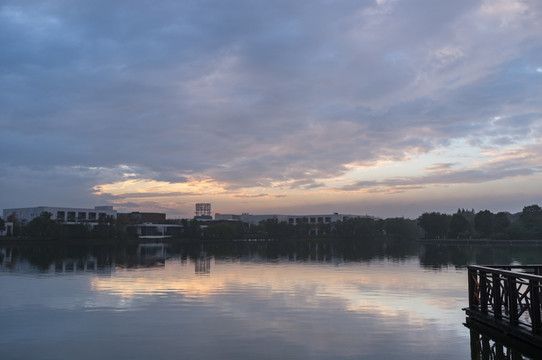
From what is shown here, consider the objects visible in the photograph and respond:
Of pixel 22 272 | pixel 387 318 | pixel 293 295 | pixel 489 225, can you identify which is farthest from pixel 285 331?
pixel 489 225

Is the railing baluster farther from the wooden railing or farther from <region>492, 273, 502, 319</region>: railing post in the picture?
<region>492, 273, 502, 319</region>: railing post

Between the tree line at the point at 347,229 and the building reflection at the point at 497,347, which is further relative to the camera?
the tree line at the point at 347,229

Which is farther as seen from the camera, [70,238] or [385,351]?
[70,238]

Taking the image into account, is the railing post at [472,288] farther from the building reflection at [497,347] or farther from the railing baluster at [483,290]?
the building reflection at [497,347]

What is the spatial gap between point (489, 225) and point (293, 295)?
541 ft

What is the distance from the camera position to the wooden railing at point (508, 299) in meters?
16.4

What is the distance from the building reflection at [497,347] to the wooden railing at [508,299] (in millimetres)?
520

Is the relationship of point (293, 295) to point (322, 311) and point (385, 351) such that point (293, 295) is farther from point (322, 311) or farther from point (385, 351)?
point (385, 351)

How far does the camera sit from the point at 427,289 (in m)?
32.0

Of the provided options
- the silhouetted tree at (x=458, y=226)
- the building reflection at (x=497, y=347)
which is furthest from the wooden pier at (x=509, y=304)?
the silhouetted tree at (x=458, y=226)

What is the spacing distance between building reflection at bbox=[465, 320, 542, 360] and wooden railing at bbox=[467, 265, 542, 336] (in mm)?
520

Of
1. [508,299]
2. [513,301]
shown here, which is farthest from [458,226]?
[513,301]

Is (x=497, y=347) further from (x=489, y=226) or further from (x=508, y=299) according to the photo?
(x=489, y=226)

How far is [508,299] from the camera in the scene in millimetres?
19047
